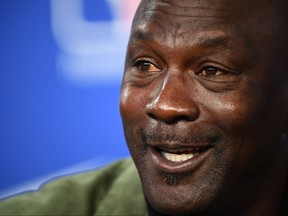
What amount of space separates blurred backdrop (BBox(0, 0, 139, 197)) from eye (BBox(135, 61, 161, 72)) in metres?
0.79

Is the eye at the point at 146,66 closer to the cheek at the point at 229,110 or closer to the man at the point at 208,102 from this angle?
the man at the point at 208,102

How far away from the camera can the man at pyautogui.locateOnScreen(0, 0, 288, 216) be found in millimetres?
1462

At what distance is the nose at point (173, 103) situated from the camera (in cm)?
143

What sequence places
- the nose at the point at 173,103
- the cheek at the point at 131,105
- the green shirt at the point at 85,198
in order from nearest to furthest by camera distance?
the nose at the point at 173,103, the cheek at the point at 131,105, the green shirt at the point at 85,198

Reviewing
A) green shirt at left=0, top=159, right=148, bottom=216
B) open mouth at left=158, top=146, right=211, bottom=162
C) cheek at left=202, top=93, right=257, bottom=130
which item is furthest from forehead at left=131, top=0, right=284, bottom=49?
green shirt at left=0, top=159, right=148, bottom=216

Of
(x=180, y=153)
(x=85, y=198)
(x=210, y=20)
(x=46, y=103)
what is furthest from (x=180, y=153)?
(x=46, y=103)

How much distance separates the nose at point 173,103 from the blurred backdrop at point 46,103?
3.08 ft

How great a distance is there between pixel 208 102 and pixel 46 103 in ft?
3.58

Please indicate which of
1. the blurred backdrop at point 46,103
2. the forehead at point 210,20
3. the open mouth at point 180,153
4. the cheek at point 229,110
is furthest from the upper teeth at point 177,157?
the blurred backdrop at point 46,103

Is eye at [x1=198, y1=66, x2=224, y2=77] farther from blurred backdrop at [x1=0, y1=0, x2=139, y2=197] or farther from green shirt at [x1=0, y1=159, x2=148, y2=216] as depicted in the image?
blurred backdrop at [x1=0, y1=0, x2=139, y2=197]

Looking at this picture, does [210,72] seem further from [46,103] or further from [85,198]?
[46,103]

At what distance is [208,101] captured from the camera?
4.82 ft

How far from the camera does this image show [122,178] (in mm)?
1979

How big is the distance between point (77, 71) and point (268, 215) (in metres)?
0.97
